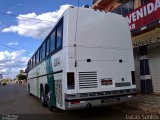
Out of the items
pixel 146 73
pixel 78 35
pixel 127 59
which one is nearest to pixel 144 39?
pixel 146 73

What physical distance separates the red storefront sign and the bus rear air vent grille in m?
5.51

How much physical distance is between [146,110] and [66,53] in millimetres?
3706

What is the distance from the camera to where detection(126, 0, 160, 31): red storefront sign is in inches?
491

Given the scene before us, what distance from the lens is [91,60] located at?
844 cm

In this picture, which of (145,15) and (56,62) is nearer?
(56,62)

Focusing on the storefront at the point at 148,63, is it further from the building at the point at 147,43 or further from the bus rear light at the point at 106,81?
the bus rear light at the point at 106,81

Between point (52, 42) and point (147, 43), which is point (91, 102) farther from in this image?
point (147, 43)

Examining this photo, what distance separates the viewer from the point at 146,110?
9547 mm

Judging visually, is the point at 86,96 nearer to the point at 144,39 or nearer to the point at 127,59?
the point at 127,59

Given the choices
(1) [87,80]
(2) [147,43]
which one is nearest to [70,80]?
(1) [87,80]

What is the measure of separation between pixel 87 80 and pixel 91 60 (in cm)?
66

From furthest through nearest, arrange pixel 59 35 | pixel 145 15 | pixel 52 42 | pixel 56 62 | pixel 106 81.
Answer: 1. pixel 145 15
2. pixel 52 42
3. pixel 56 62
4. pixel 59 35
5. pixel 106 81

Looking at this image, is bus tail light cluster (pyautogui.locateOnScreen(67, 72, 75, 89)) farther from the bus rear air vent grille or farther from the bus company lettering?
the bus company lettering

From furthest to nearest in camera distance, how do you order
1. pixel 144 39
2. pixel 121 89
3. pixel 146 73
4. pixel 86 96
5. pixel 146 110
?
pixel 146 73 → pixel 144 39 → pixel 146 110 → pixel 121 89 → pixel 86 96
